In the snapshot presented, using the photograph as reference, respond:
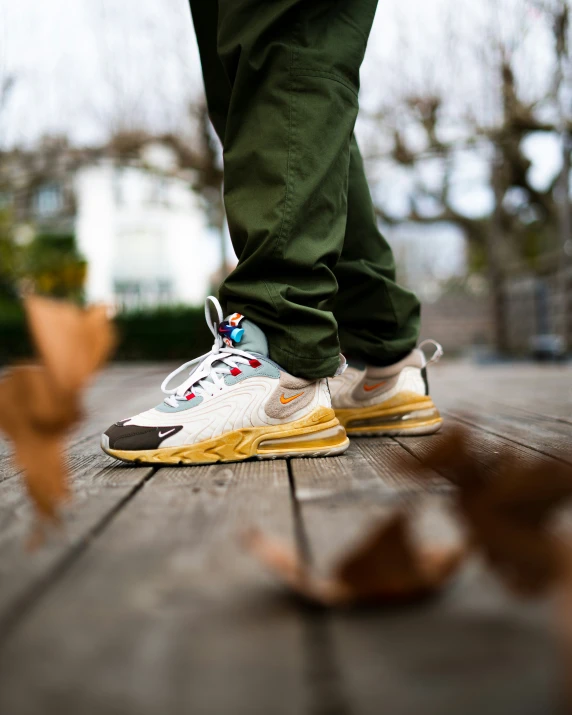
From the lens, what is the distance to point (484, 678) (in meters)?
0.34

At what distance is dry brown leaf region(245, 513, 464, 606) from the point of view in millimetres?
388

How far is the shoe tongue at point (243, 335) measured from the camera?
1.15 metres

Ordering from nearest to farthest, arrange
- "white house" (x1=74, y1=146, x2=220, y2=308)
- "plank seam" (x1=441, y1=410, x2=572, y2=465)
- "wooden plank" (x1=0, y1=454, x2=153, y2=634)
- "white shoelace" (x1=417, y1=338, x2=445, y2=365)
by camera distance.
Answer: "wooden plank" (x1=0, y1=454, x2=153, y2=634), "plank seam" (x1=441, y1=410, x2=572, y2=465), "white shoelace" (x1=417, y1=338, x2=445, y2=365), "white house" (x1=74, y1=146, x2=220, y2=308)

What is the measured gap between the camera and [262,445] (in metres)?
1.14

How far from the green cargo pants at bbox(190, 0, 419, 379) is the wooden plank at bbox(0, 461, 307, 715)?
57 cm

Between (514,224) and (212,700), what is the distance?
14.6 meters

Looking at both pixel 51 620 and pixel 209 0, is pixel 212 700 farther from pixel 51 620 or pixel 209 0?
pixel 209 0

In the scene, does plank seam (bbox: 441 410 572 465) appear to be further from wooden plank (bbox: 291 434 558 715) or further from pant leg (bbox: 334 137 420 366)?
wooden plank (bbox: 291 434 558 715)

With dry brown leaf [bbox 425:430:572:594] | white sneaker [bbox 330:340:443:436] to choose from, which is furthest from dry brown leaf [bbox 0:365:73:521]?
white sneaker [bbox 330:340:443:436]

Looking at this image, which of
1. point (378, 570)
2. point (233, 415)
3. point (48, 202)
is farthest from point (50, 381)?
point (48, 202)

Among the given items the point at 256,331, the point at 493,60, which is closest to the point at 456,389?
the point at 256,331

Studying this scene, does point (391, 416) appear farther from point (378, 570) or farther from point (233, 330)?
point (378, 570)

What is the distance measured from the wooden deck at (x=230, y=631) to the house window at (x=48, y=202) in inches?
829

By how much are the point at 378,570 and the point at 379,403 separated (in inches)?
42.9
